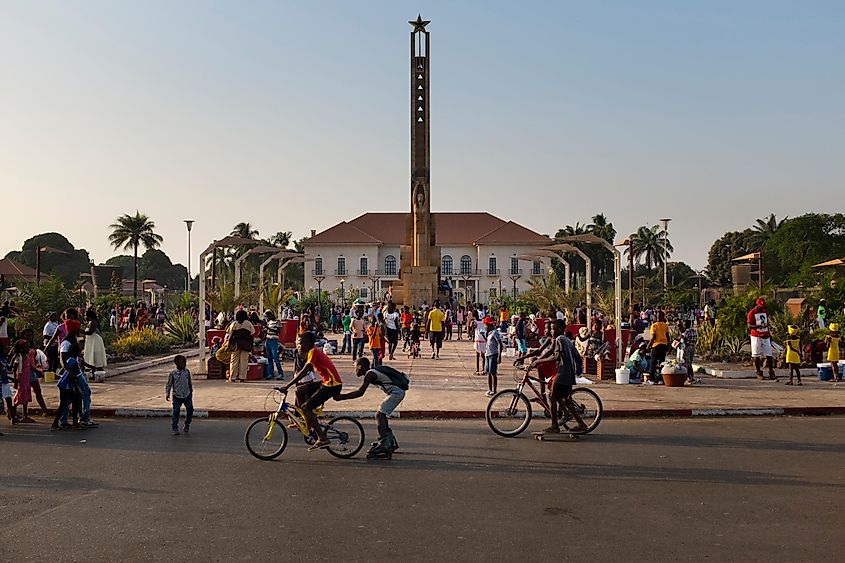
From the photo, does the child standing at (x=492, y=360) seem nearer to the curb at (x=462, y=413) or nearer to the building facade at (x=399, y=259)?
the curb at (x=462, y=413)

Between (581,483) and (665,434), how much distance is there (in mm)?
3713

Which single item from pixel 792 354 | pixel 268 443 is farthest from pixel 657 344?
pixel 268 443

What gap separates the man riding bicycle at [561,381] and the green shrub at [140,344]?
15957mm

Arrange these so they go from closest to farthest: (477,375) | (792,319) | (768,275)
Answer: (477,375), (792,319), (768,275)

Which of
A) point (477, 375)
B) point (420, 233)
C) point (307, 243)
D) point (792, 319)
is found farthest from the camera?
point (307, 243)

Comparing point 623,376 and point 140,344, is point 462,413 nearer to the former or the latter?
point 623,376

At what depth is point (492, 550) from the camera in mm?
6000

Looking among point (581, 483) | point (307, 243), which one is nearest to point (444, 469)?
point (581, 483)

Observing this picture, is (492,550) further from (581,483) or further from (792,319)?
(792,319)

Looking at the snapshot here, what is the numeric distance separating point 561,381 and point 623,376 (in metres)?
6.91

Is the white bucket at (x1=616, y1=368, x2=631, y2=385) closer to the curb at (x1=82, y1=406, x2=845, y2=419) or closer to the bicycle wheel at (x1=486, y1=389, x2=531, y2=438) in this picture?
the curb at (x1=82, y1=406, x2=845, y2=419)

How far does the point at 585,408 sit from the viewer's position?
448 inches

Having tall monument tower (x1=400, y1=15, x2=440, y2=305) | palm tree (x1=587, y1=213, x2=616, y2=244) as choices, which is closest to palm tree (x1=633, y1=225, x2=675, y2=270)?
palm tree (x1=587, y1=213, x2=616, y2=244)

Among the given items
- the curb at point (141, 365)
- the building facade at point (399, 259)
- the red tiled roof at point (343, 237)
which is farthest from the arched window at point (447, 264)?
the curb at point (141, 365)
